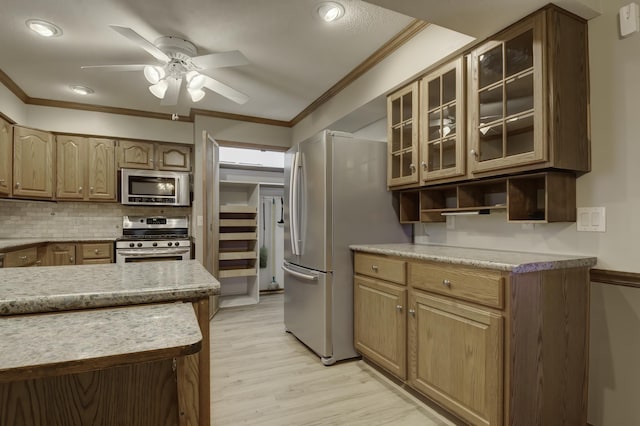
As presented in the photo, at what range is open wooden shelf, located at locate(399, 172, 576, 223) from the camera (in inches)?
66.6

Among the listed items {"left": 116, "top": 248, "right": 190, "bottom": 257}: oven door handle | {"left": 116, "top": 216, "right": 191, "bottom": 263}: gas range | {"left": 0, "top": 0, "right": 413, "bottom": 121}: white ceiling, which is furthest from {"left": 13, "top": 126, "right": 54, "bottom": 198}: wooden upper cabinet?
{"left": 116, "top": 248, "right": 190, "bottom": 257}: oven door handle

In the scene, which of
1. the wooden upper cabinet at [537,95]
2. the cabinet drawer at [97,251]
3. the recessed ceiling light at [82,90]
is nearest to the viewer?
the wooden upper cabinet at [537,95]

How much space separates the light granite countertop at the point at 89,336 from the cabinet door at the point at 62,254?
3551 millimetres

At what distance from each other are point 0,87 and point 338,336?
3902mm

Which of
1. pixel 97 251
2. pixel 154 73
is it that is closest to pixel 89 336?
pixel 154 73

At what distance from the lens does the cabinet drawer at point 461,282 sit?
1523 millimetres

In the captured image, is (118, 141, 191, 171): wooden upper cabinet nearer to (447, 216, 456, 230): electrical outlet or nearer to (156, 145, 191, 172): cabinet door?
(156, 145, 191, 172): cabinet door

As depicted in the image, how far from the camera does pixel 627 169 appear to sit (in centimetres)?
156

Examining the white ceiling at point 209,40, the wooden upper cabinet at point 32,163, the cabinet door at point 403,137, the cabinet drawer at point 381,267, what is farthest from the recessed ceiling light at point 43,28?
the cabinet drawer at point 381,267

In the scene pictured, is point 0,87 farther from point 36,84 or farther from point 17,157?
point 17,157

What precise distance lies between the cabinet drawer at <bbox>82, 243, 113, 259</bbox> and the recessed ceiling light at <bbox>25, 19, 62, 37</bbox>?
7.44 ft

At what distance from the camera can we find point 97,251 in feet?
12.8

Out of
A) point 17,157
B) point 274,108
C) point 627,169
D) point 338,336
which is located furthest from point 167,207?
point 627,169

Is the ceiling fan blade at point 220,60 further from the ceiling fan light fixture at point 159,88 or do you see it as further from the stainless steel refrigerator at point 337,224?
the stainless steel refrigerator at point 337,224
